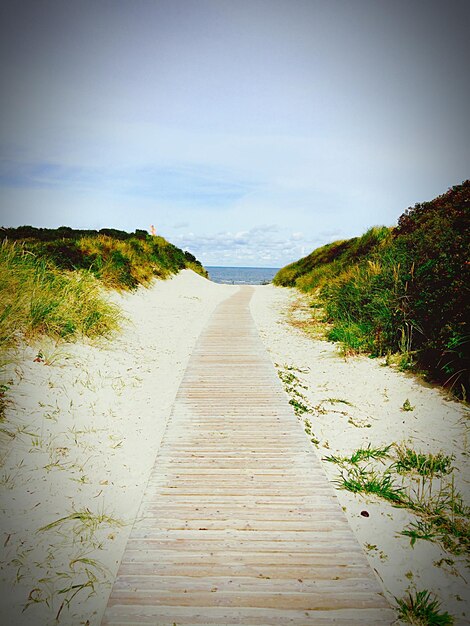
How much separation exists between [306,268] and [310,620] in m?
22.2

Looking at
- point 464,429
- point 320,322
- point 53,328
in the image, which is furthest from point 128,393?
point 320,322

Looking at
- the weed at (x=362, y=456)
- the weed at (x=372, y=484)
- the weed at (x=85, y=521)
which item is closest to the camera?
the weed at (x=85, y=521)

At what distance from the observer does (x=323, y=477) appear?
3.16 meters

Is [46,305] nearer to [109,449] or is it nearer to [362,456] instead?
[109,449]

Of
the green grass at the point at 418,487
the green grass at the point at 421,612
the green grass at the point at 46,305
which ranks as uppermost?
the green grass at the point at 46,305

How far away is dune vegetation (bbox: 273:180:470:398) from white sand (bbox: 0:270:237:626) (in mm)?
4391

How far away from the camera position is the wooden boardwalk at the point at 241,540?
1997 millimetres

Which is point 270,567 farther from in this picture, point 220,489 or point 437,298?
point 437,298

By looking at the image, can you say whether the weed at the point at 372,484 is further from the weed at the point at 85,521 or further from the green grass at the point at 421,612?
the weed at the point at 85,521

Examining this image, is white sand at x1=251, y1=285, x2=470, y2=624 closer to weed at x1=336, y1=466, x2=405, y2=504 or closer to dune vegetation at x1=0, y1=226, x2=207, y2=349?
weed at x1=336, y1=466, x2=405, y2=504

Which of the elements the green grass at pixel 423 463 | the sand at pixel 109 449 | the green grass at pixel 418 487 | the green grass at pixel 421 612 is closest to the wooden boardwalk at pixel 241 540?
the green grass at pixel 421 612

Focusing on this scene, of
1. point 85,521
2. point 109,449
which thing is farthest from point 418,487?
point 109,449

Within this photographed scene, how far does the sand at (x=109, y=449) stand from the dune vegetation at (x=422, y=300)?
1.73 ft

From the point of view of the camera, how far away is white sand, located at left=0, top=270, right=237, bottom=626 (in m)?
2.14
